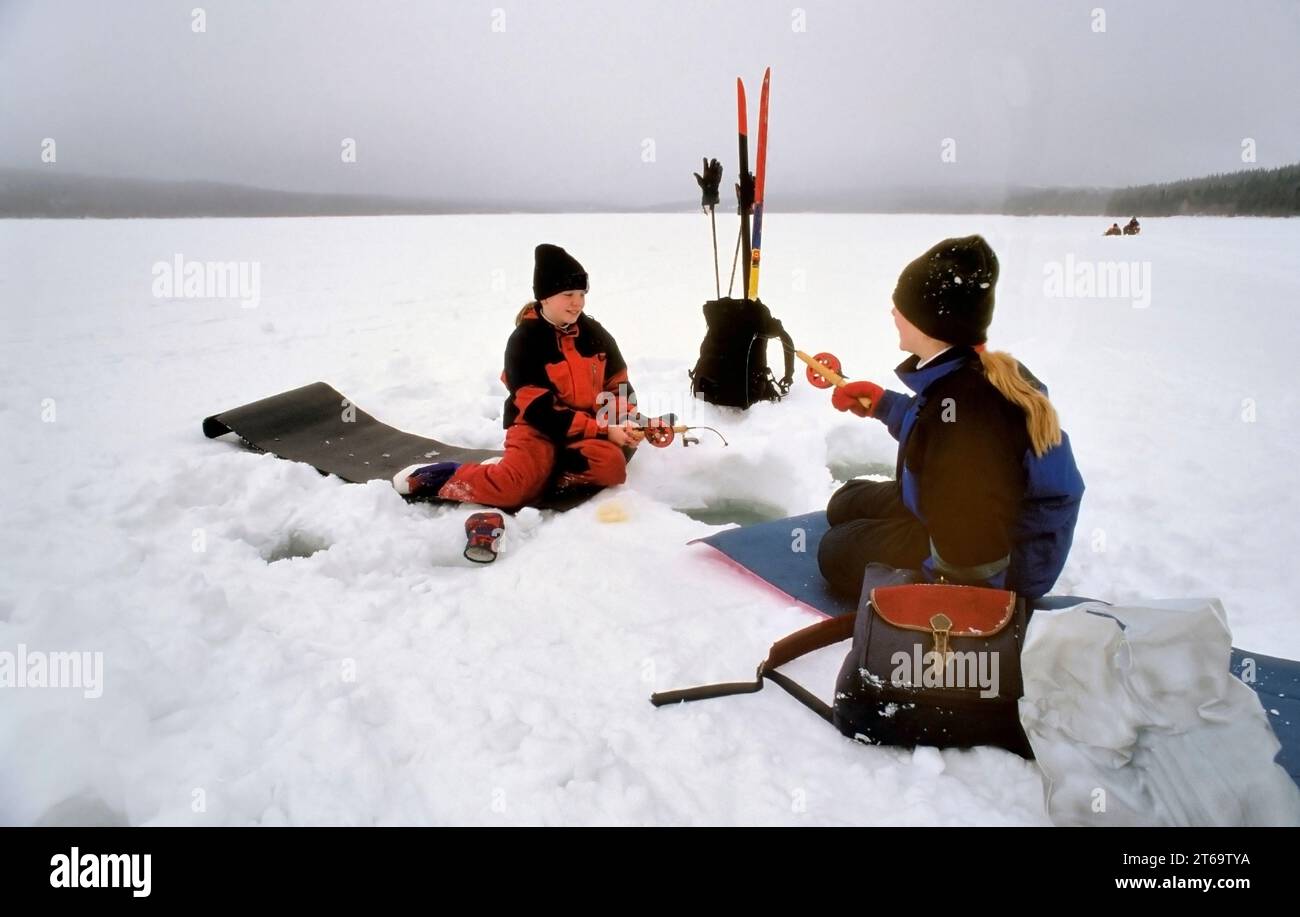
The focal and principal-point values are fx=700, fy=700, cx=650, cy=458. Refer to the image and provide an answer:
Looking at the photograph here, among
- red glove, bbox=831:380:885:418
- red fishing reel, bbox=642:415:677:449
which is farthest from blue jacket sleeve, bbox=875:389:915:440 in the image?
red fishing reel, bbox=642:415:677:449

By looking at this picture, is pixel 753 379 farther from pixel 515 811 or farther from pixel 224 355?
pixel 224 355

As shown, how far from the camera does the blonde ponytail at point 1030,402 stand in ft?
5.93

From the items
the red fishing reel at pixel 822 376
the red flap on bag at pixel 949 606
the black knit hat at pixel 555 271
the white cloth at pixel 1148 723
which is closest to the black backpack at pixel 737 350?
the black knit hat at pixel 555 271

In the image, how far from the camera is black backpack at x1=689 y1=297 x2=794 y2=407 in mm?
4562

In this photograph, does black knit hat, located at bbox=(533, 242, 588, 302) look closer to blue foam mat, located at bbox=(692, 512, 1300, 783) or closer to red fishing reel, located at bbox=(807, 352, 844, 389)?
red fishing reel, located at bbox=(807, 352, 844, 389)

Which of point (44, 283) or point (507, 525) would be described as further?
point (44, 283)

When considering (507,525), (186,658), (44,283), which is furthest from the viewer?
(44,283)

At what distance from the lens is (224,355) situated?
6.07 meters

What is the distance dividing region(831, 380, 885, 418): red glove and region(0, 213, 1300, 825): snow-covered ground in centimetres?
73

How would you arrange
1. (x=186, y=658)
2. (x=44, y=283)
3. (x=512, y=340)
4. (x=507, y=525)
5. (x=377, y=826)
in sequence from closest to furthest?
(x=377, y=826)
(x=186, y=658)
(x=507, y=525)
(x=512, y=340)
(x=44, y=283)

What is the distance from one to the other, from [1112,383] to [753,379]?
2571 millimetres

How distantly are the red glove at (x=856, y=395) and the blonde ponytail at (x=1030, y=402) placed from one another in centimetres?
52
